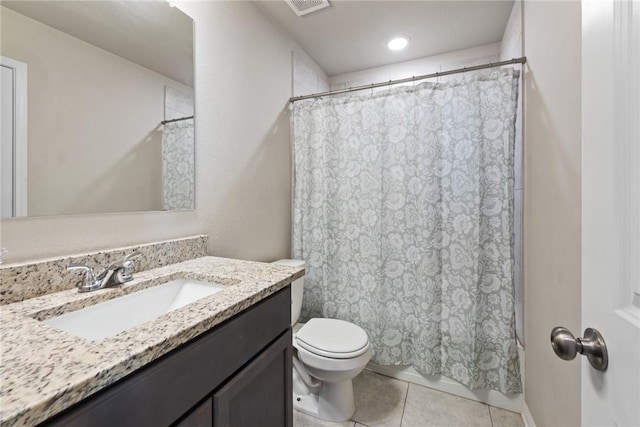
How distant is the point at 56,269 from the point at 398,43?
2.45 metres

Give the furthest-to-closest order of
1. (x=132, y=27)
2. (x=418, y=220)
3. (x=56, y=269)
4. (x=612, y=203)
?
(x=418, y=220), (x=132, y=27), (x=56, y=269), (x=612, y=203)

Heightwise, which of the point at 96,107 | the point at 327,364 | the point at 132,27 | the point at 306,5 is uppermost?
the point at 306,5

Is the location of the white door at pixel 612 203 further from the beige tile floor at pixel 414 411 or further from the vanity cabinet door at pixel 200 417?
the beige tile floor at pixel 414 411

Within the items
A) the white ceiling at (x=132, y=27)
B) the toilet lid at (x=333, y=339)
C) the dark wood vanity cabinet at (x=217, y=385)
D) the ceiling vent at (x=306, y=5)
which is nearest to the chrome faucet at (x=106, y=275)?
the dark wood vanity cabinet at (x=217, y=385)

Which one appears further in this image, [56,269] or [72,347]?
[56,269]

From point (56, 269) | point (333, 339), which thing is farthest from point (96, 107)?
point (333, 339)

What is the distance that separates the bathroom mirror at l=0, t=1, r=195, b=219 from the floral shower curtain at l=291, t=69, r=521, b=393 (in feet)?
3.11

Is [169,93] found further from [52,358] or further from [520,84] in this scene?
[520,84]

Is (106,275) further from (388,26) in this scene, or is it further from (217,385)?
(388,26)

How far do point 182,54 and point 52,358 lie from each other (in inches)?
Result: 51.9

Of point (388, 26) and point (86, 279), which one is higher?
point (388, 26)

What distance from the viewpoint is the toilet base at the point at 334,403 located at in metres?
1.52

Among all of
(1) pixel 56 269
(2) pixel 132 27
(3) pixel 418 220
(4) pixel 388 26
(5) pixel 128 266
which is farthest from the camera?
(4) pixel 388 26

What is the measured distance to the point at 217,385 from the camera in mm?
687
